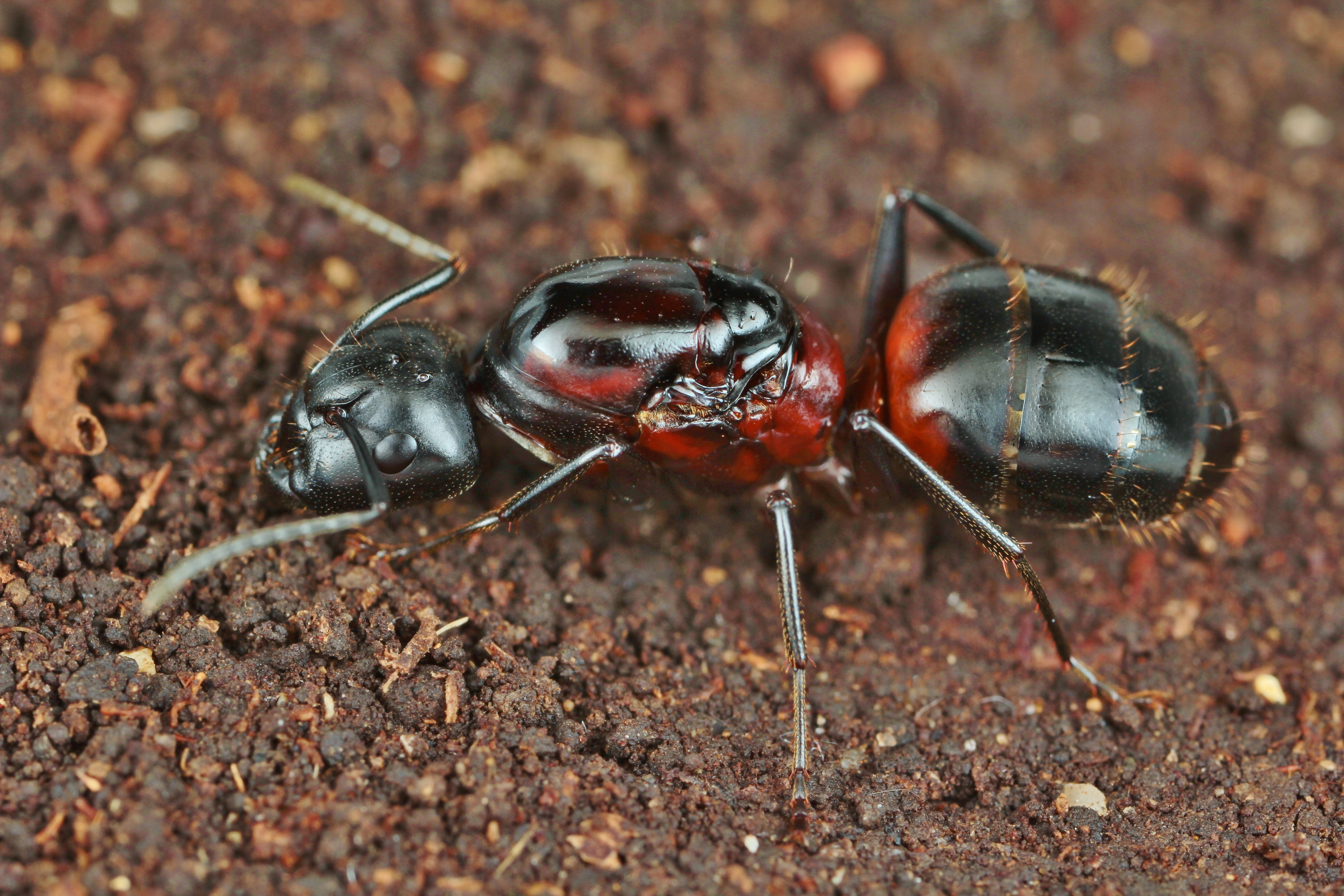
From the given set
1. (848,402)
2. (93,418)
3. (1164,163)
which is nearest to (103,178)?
(93,418)

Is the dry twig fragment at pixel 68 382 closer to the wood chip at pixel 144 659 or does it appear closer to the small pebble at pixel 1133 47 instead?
the wood chip at pixel 144 659

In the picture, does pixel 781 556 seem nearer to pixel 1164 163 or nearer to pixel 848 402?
pixel 848 402

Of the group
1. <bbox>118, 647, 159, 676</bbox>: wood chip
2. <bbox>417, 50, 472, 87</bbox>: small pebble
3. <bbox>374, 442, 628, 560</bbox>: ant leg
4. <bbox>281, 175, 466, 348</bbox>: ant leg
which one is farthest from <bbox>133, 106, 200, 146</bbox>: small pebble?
<bbox>118, 647, 159, 676</bbox>: wood chip

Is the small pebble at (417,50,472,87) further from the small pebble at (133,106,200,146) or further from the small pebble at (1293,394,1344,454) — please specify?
the small pebble at (1293,394,1344,454)

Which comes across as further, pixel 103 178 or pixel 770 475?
pixel 103 178

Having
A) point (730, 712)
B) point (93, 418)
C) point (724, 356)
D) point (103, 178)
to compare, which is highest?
point (724, 356)

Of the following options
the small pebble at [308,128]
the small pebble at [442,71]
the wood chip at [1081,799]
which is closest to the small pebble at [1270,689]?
the wood chip at [1081,799]

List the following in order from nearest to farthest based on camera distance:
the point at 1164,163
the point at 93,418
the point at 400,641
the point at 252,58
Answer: the point at 400,641
the point at 93,418
the point at 252,58
the point at 1164,163
